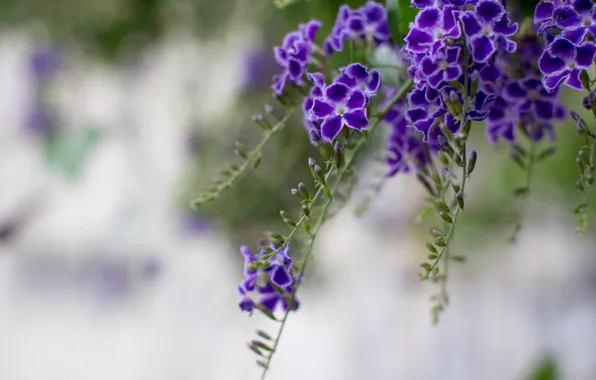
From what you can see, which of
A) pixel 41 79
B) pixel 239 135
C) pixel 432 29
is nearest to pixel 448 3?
pixel 432 29

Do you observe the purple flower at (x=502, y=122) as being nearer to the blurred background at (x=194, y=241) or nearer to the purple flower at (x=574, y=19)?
the purple flower at (x=574, y=19)

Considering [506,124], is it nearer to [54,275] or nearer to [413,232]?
[413,232]

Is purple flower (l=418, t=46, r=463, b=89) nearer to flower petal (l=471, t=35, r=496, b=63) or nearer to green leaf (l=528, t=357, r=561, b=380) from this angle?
flower petal (l=471, t=35, r=496, b=63)

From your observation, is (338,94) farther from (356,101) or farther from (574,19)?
(574,19)

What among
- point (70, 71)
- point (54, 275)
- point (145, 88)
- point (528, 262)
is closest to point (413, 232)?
point (528, 262)

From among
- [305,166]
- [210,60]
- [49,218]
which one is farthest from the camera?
[49,218]

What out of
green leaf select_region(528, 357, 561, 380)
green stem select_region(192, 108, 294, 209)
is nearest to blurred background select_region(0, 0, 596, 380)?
green leaf select_region(528, 357, 561, 380)
